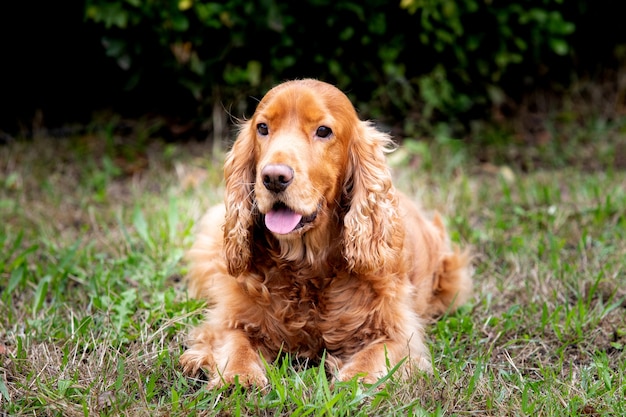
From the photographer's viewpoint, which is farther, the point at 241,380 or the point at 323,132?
the point at 323,132

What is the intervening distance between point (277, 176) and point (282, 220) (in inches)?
7.8

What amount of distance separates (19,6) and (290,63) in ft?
6.87

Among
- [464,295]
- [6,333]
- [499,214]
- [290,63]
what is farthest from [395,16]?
[6,333]

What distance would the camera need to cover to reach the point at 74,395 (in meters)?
2.63

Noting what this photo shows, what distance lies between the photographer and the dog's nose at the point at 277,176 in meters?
2.67

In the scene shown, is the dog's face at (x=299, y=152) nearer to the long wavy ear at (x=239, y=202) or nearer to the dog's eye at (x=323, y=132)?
the dog's eye at (x=323, y=132)

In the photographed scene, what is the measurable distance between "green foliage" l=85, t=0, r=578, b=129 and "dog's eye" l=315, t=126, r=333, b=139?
2423mm

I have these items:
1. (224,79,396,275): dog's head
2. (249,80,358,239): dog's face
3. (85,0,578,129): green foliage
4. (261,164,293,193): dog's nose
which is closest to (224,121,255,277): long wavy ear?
(224,79,396,275): dog's head

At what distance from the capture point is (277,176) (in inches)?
105

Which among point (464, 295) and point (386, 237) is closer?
point (386, 237)

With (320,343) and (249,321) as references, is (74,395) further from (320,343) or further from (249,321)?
(320,343)

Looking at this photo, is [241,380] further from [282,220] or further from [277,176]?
[277,176]

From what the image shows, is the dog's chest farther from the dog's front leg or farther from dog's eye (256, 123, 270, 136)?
dog's eye (256, 123, 270, 136)

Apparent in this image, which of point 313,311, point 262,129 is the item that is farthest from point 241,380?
point 262,129
